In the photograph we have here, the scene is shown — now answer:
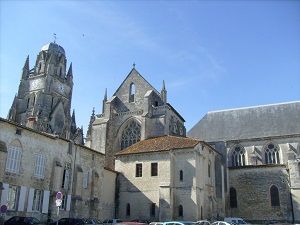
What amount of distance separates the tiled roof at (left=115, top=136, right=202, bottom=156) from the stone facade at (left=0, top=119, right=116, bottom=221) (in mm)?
3439

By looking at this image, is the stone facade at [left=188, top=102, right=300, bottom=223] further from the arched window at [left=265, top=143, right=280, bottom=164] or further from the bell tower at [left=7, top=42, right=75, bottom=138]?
the bell tower at [left=7, top=42, right=75, bottom=138]

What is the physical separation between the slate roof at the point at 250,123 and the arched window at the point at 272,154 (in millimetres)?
1250

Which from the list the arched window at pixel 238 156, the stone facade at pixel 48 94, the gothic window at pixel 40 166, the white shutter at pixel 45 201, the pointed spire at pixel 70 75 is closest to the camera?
the white shutter at pixel 45 201

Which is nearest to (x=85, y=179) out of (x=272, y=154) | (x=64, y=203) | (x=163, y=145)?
(x=64, y=203)

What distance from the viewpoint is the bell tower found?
162 ft

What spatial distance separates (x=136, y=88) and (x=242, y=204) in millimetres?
15496

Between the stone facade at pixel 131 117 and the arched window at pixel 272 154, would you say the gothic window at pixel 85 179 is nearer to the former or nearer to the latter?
the stone facade at pixel 131 117

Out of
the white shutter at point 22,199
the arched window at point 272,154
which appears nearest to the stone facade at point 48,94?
the arched window at point 272,154

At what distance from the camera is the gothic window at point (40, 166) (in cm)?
1877

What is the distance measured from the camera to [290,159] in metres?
29.3

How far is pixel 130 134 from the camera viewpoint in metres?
32.4

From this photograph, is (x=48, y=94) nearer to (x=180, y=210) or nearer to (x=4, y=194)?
(x=180, y=210)

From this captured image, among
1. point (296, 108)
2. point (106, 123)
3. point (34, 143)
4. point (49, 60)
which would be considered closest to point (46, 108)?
point (49, 60)

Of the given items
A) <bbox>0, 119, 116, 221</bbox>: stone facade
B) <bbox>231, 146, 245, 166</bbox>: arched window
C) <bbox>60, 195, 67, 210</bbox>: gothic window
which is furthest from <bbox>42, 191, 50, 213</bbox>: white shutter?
<bbox>231, 146, 245, 166</bbox>: arched window
